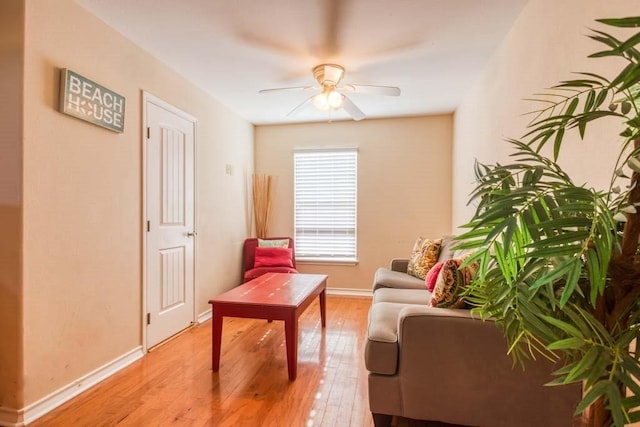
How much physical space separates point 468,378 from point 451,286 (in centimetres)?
43

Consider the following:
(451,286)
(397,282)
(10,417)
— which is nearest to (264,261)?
(397,282)

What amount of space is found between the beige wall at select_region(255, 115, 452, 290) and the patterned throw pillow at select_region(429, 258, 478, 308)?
2.73 m

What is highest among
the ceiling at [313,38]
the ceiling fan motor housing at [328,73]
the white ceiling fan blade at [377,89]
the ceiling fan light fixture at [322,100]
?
the ceiling at [313,38]

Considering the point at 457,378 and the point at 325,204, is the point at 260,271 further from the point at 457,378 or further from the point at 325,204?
the point at 457,378

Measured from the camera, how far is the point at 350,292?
4.58m

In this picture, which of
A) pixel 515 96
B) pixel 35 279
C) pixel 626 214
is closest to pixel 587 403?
pixel 626 214

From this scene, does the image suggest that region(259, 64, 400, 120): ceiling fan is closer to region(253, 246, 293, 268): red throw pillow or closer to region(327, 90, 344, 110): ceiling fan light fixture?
region(327, 90, 344, 110): ceiling fan light fixture

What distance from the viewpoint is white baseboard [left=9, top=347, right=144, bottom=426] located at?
1.77 metres

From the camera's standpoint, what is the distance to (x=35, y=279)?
184 cm

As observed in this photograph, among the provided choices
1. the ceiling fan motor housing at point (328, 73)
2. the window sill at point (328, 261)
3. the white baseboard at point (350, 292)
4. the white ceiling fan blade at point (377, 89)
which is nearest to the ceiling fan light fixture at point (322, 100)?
the ceiling fan motor housing at point (328, 73)

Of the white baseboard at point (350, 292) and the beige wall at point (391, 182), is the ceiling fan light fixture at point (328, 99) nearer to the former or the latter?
the beige wall at point (391, 182)

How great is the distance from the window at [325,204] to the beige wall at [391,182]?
12 cm

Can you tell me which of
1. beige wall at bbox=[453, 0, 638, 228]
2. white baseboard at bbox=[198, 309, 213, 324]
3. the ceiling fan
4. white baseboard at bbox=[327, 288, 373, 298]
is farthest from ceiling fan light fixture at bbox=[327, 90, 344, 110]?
white baseboard at bbox=[327, 288, 373, 298]

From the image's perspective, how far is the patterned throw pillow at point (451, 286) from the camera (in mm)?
1685
